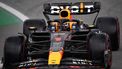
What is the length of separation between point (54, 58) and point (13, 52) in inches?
43.9

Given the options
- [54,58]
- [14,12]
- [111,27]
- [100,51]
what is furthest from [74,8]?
[14,12]

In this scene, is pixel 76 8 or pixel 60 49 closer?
pixel 60 49

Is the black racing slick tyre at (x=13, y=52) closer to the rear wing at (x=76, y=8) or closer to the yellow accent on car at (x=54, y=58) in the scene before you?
the yellow accent on car at (x=54, y=58)

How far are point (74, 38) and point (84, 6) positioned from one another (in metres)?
2.57

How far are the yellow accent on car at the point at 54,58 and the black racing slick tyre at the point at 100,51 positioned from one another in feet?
2.52

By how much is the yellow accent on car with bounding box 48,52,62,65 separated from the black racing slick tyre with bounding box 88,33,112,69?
2.52 ft

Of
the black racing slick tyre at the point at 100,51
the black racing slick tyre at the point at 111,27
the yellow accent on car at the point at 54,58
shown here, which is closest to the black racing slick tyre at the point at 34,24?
the black racing slick tyre at the point at 111,27

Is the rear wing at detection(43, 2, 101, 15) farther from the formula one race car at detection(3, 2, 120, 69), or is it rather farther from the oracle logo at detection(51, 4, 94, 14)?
the formula one race car at detection(3, 2, 120, 69)

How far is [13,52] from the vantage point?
11438 mm

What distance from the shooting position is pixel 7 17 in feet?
68.9

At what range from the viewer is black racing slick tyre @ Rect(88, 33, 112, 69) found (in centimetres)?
1116

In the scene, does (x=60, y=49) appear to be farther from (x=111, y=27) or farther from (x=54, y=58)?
(x=111, y=27)

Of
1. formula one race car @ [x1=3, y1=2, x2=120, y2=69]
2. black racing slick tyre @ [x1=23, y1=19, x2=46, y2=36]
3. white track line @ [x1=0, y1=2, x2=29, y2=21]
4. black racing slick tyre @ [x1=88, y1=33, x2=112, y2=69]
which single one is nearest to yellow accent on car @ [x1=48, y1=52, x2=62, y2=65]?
formula one race car @ [x1=3, y1=2, x2=120, y2=69]

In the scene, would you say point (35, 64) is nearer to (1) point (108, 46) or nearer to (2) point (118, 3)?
(1) point (108, 46)
